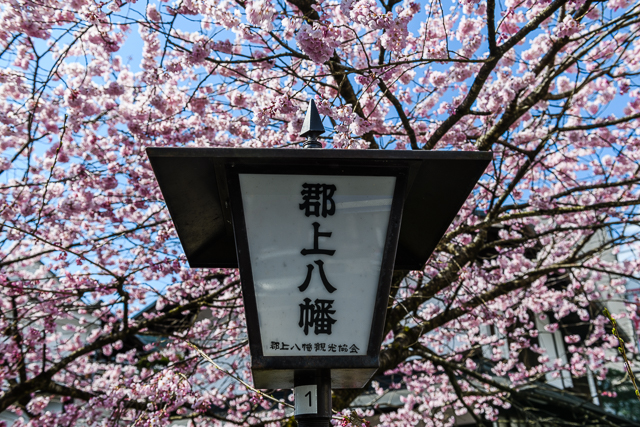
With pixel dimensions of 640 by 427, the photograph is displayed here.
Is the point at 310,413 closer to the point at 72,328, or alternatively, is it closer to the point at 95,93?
the point at 95,93

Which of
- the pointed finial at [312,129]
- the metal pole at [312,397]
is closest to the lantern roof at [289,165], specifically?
the pointed finial at [312,129]

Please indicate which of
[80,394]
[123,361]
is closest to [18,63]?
[80,394]

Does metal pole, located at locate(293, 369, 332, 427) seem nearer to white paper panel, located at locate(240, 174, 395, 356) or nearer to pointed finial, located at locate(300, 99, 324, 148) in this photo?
white paper panel, located at locate(240, 174, 395, 356)

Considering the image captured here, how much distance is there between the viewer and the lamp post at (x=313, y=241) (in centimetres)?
139

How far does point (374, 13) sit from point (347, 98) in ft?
3.49

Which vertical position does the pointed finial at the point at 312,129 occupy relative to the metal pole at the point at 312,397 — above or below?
above

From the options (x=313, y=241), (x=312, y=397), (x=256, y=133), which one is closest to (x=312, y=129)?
(x=313, y=241)

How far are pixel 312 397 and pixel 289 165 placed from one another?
73 centimetres

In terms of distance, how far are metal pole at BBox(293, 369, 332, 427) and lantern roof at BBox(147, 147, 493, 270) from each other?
653 millimetres

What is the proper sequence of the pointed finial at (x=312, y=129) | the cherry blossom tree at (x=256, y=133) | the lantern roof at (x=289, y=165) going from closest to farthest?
the lantern roof at (x=289, y=165), the pointed finial at (x=312, y=129), the cherry blossom tree at (x=256, y=133)

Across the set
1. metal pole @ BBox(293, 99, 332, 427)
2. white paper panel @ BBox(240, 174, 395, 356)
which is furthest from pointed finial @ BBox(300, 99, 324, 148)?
metal pole @ BBox(293, 99, 332, 427)

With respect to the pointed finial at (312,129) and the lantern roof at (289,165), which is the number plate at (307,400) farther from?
the pointed finial at (312,129)

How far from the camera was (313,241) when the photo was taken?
1.47 meters

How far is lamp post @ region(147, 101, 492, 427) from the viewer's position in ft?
4.56
